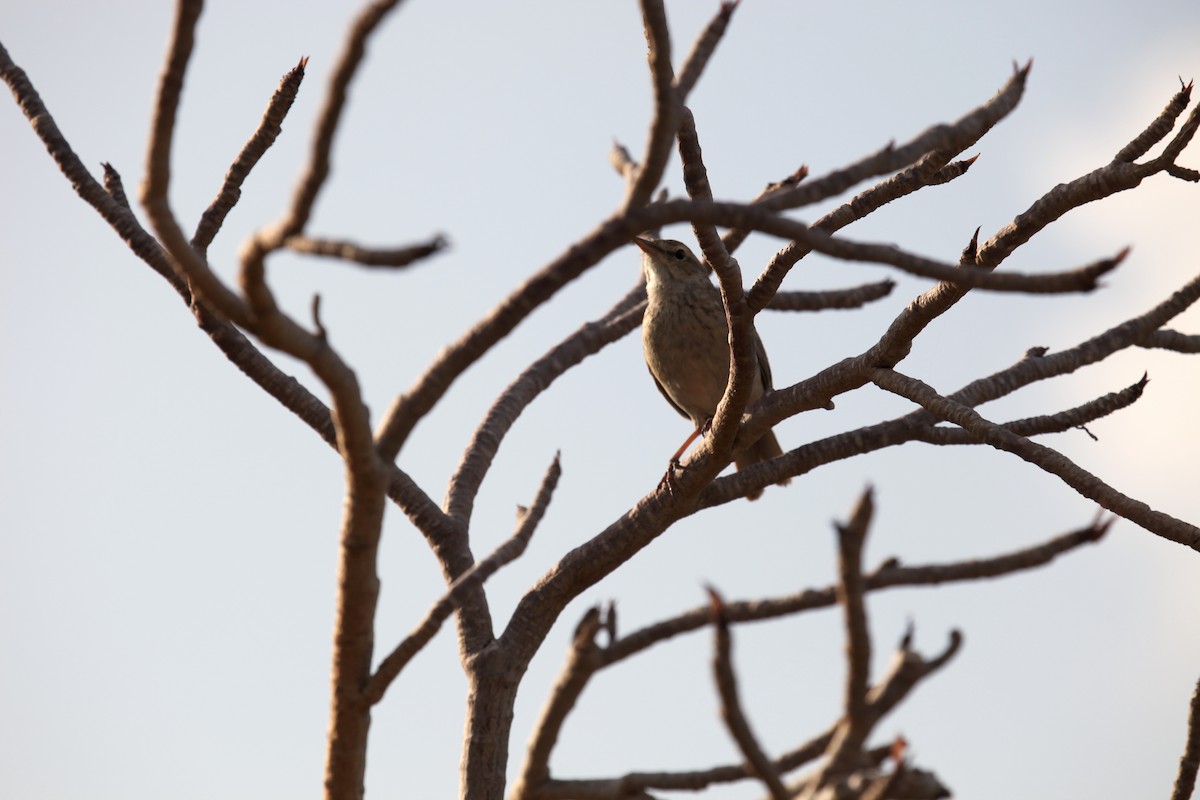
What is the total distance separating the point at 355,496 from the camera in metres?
2.89

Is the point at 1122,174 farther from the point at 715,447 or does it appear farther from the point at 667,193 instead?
the point at 667,193

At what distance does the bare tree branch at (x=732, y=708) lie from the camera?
2371 millimetres

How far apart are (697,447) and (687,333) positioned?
325 cm

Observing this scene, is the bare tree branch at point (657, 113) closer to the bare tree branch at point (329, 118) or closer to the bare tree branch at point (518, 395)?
the bare tree branch at point (329, 118)

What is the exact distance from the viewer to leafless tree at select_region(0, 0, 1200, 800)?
8.00 feet

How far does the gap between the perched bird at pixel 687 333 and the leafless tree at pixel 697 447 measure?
173 cm

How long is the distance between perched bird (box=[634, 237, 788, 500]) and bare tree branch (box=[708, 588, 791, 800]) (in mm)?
5396

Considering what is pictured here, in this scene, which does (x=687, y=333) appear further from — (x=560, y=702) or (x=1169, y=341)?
(x=560, y=702)

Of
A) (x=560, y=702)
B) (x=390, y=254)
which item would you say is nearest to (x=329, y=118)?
(x=390, y=254)

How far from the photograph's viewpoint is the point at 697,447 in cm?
470

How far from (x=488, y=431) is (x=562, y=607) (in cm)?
108

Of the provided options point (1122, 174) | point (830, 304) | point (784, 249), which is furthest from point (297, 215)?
point (830, 304)

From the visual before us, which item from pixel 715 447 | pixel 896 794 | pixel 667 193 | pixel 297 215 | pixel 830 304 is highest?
pixel 667 193

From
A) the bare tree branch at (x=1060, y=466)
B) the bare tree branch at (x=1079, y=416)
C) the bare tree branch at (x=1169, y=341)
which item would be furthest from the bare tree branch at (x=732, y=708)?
the bare tree branch at (x=1169, y=341)
